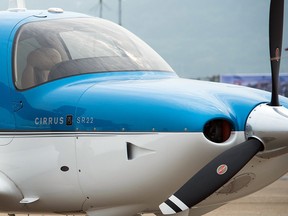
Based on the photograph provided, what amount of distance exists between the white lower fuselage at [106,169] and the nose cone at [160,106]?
0.31 ft

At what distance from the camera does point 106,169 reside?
8531mm

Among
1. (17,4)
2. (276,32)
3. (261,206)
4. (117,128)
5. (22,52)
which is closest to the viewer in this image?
(117,128)

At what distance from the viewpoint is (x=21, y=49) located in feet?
31.1

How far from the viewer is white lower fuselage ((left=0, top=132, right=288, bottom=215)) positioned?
8242 mm

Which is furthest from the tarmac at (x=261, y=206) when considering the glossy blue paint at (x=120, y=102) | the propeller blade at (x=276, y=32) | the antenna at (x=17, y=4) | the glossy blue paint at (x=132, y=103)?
the propeller blade at (x=276, y=32)

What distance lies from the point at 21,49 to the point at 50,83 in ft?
2.12

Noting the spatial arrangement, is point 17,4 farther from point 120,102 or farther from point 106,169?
point 106,169

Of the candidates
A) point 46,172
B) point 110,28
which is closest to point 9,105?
point 46,172

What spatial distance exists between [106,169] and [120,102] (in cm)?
64

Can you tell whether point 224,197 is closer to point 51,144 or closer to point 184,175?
point 184,175

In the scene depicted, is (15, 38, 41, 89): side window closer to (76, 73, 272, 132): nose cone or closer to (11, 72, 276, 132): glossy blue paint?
(11, 72, 276, 132): glossy blue paint

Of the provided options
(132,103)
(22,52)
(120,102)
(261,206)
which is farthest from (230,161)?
(261,206)

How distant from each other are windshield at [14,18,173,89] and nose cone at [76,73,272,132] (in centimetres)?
48

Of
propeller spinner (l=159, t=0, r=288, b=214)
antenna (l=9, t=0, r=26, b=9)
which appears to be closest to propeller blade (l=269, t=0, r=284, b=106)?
propeller spinner (l=159, t=0, r=288, b=214)
